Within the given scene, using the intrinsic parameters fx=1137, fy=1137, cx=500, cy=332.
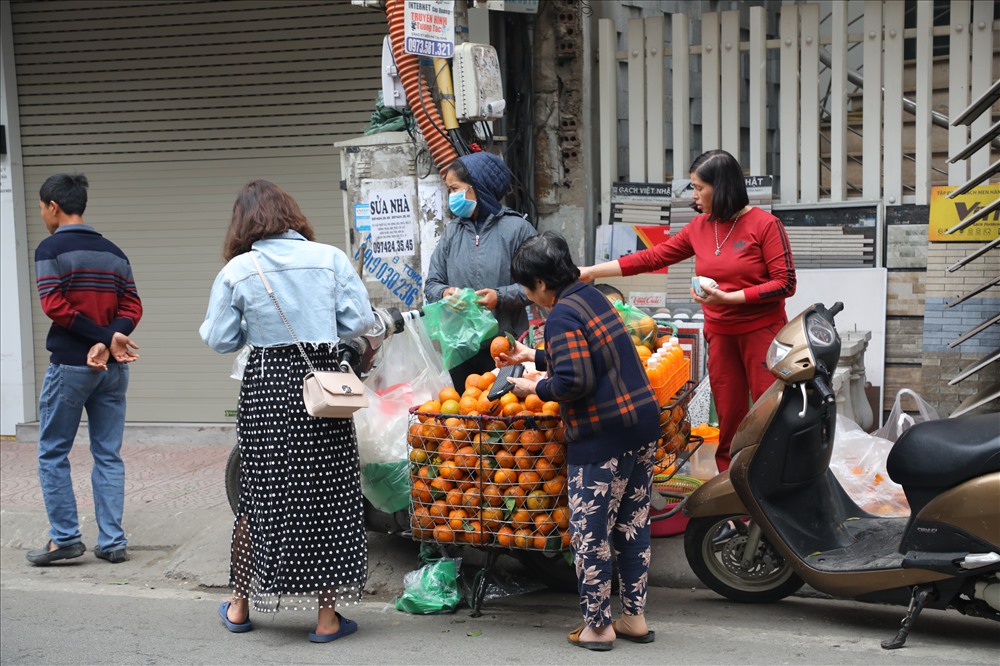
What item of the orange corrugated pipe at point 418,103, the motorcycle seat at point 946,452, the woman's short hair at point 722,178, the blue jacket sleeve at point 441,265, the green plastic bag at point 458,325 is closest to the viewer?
the motorcycle seat at point 946,452

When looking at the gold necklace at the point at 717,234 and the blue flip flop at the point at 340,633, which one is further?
the gold necklace at the point at 717,234

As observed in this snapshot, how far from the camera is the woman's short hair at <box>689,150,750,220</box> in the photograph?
538 cm

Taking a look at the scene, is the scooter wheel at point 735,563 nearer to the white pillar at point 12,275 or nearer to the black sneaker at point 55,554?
the black sneaker at point 55,554

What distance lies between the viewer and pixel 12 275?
9359 millimetres

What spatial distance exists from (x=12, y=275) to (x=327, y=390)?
6030 mm

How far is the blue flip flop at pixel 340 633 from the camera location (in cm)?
468

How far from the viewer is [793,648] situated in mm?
4398

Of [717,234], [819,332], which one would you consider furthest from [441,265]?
[819,332]

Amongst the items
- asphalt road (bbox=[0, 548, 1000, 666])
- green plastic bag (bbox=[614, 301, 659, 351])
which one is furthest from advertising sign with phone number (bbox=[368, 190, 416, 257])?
asphalt road (bbox=[0, 548, 1000, 666])

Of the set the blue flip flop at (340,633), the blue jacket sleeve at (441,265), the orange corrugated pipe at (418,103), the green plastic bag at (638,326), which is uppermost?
the orange corrugated pipe at (418,103)

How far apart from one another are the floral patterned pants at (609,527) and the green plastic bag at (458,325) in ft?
3.83

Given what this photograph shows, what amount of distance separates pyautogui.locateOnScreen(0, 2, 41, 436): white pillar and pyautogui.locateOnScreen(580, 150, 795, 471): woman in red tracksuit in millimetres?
5890

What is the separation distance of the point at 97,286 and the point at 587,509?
309 centimetres

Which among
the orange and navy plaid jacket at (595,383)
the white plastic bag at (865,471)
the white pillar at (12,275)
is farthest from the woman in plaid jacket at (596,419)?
the white pillar at (12,275)
